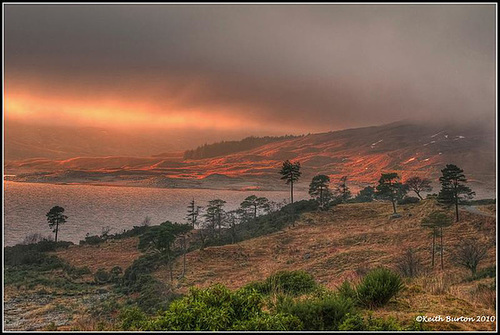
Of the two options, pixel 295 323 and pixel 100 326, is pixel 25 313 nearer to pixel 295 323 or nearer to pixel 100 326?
pixel 100 326

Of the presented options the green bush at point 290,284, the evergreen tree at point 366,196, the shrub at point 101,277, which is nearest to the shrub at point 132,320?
the green bush at point 290,284

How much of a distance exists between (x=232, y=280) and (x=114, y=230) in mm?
62811

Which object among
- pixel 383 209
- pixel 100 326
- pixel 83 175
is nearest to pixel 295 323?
pixel 100 326

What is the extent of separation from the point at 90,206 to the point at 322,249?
110208 mm

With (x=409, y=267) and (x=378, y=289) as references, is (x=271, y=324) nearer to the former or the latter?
(x=378, y=289)

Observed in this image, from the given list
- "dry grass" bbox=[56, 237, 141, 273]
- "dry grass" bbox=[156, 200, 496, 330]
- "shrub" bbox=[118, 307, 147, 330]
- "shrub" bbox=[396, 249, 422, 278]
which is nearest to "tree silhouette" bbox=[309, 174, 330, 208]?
"dry grass" bbox=[156, 200, 496, 330]

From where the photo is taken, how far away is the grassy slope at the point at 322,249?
1368 inches

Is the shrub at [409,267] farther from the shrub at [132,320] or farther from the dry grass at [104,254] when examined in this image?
the dry grass at [104,254]

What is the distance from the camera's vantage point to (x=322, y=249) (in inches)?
1726

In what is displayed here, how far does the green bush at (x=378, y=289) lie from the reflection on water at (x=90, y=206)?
8296 cm

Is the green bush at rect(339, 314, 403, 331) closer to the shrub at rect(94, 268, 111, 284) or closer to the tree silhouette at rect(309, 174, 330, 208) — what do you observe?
the shrub at rect(94, 268, 111, 284)

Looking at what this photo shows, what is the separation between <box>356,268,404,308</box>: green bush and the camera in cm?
770

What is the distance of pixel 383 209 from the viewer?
63.5 metres

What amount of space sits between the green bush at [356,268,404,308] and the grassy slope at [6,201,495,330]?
15.0 metres
